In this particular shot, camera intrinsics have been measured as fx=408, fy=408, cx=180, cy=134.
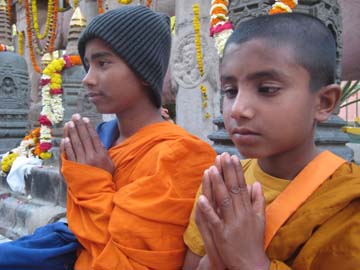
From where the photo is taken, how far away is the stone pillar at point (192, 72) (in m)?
4.88

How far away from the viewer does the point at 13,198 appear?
3.68 m

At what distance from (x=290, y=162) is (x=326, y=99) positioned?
19 cm

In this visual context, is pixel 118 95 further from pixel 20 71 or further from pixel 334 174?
pixel 20 71

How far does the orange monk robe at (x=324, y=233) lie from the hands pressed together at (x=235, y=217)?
0.07 meters

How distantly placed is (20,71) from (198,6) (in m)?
2.83

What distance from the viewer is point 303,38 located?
1.03 m

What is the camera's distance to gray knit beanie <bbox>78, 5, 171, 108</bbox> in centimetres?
147

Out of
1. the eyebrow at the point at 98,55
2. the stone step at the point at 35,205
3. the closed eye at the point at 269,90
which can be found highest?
the eyebrow at the point at 98,55

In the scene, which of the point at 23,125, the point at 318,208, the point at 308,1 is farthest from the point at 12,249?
the point at 23,125

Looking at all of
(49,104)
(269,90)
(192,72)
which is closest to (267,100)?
(269,90)

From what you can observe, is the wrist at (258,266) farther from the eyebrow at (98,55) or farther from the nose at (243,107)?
the eyebrow at (98,55)

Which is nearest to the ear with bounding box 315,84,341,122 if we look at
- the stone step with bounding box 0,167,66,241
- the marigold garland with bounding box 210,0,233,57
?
the marigold garland with bounding box 210,0,233,57

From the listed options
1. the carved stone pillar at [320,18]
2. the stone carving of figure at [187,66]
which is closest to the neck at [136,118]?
the carved stone pillar at [320,18]

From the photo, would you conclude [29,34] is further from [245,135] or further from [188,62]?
[245,135]
